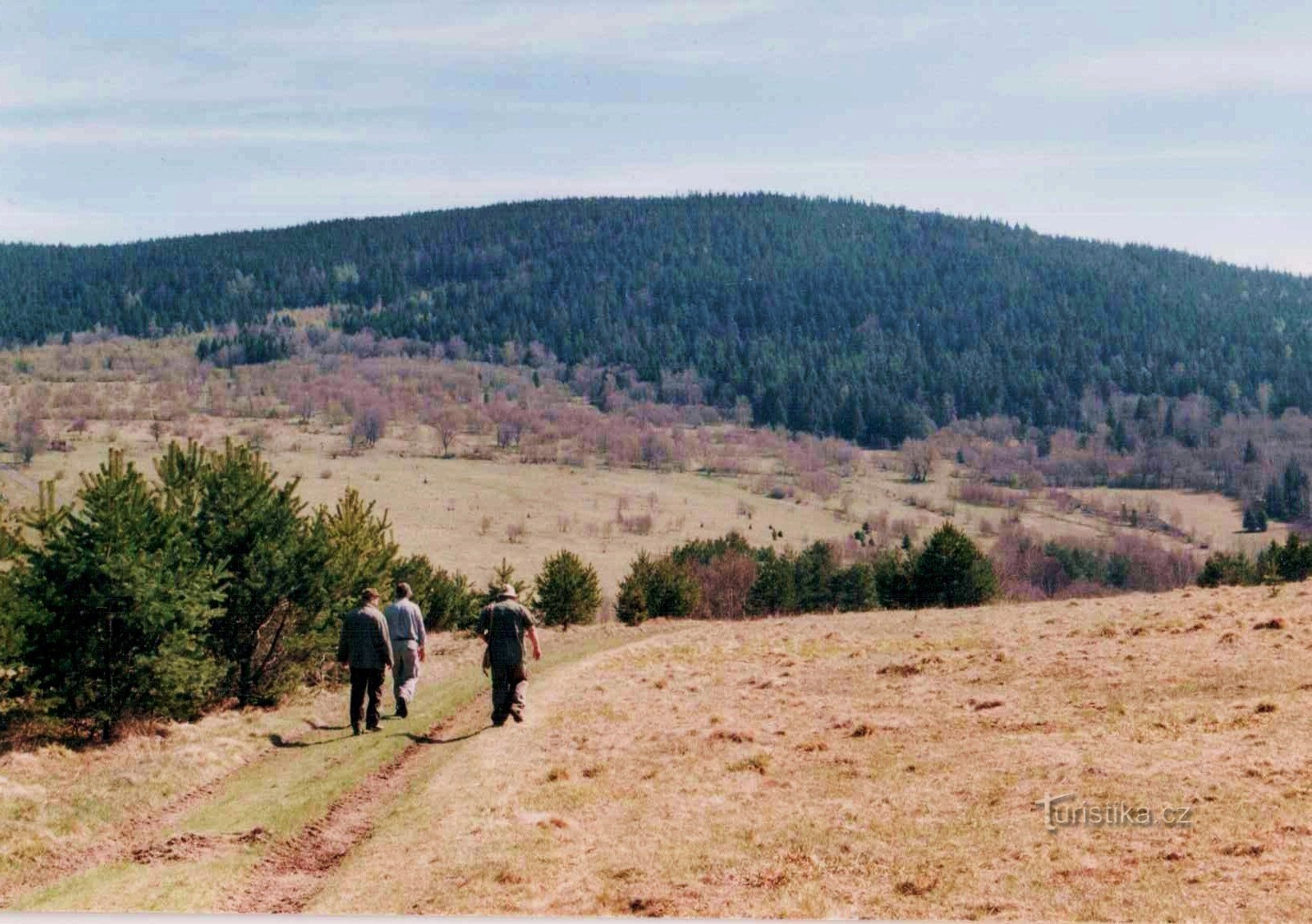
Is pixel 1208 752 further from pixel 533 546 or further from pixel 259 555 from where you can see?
pixel 533 546

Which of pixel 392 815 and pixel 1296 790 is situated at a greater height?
pixel 1296 790

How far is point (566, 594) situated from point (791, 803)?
53539 mm

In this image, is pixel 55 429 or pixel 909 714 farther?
pixel 55 429

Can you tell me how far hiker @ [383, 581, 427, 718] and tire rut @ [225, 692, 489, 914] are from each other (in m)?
4.18

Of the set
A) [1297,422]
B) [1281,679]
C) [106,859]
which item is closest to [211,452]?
[106,859]

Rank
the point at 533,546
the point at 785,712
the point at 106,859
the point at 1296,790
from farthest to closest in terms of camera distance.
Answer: the point at 533,546 → the point at 785,712 → the point at 106,859 → the point at 1296,790

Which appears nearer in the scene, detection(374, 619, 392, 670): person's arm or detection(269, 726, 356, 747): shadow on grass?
detection(269, 726, 356, 747): shadow on grass

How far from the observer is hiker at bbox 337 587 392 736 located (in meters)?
20.9

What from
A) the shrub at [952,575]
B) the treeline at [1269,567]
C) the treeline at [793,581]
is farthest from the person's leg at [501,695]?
the shrub at [952,575]

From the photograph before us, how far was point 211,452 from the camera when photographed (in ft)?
103

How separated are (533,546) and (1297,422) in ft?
409

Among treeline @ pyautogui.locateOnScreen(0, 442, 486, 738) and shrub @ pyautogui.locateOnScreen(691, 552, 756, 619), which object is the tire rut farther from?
shrub @ pyautogui.locateOnScreen(691, 552, 756, 619)

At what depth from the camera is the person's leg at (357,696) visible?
2075 cm

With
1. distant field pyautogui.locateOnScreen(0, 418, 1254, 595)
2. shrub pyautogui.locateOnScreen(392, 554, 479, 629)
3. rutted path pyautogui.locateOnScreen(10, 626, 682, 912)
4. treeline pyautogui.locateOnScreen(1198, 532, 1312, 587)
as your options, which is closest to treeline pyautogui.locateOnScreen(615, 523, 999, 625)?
shrub pyautogui.locateOnScreen(392, 554, 479, 629)
